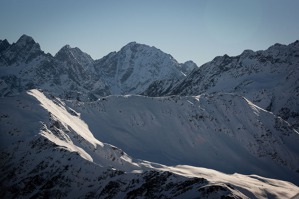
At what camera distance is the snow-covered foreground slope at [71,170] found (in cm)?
5566

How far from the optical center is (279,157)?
106 m

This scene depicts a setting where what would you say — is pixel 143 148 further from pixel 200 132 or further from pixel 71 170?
pixel 71 170

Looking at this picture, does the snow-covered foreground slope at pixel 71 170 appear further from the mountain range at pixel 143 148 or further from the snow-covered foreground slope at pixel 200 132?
the snow-covered foreground slope at pixel 200 132

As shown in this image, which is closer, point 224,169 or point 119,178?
point 119,178

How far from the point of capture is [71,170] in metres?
65.2

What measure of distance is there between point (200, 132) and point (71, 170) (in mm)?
50353

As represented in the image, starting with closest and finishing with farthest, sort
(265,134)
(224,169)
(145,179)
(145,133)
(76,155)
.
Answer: (145,179) < (76,155) < (224,169) < (145,133) < (265,134)

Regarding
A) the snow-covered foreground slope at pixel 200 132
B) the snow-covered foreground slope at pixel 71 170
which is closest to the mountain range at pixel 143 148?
the snow-covered foreground slope at pixel 71 170

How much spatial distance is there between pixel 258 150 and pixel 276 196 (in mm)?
46576

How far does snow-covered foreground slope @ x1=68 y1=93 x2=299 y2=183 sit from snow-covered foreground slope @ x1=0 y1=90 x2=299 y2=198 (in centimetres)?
1066

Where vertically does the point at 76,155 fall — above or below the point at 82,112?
below

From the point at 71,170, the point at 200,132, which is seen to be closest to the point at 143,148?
the point at 200,132

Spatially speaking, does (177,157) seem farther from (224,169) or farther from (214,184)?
(214,184)

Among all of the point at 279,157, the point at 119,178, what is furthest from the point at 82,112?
the point at 279,157
